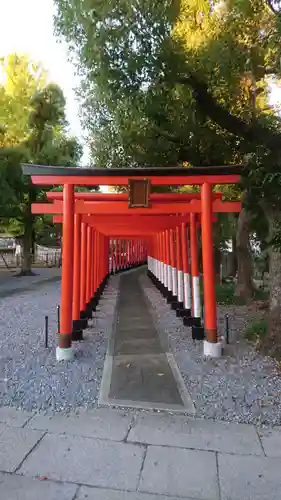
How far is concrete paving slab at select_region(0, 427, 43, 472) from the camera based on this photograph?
3.23 meters

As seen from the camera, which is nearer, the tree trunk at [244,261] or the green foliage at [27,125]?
the tree trunk at [244,261]

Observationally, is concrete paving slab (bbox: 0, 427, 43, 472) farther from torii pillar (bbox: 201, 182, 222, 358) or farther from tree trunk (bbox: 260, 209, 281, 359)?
tree trunk (bbox: 260, 209, 281, 359)

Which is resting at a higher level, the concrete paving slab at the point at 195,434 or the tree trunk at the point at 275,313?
the tree trunk at the point at 275,313

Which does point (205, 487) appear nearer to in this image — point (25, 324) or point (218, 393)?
point (218, 393)

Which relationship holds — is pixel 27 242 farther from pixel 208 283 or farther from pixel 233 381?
pixel 233 381

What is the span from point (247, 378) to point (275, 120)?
5.65 meters

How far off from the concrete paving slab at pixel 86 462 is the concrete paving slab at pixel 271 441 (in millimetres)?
1136

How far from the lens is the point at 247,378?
5.42 metres

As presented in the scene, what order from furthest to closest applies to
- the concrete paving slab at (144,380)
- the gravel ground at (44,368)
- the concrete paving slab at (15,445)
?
the concrete paving slab at (144,380) → the gravel ground at (44,368) → the concrete paving slab at (15,445)

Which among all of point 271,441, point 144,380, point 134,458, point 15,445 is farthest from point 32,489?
point 144,380

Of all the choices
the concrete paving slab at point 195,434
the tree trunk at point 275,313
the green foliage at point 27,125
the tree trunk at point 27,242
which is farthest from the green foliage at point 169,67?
the tree trunk at point 27,242

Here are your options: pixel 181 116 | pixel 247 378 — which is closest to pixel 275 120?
pixel 181 116

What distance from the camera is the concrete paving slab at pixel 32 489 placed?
9.20 feet

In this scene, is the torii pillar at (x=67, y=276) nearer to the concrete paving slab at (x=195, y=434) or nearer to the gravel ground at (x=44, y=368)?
the gravel ground at (x=44, y=368)
